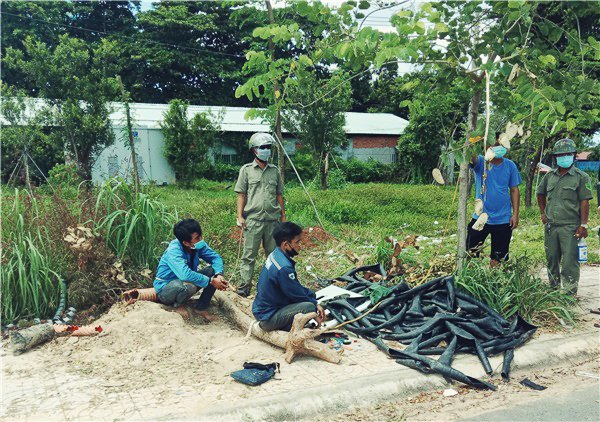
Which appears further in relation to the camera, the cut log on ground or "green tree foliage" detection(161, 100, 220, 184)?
"green tree foliage" detection(161, 100, 220, 184)

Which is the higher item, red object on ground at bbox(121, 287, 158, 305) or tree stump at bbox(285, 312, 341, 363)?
red object on ground at bbox(121, 287, 158, 305)

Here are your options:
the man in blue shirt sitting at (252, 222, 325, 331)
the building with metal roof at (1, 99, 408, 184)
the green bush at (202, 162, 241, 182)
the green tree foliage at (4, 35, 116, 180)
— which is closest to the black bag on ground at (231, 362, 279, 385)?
the man in blue shirt sitting at (252, 222, 325, 331)

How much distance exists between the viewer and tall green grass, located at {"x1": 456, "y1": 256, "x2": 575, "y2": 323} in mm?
5246

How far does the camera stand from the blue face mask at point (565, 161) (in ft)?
19.2

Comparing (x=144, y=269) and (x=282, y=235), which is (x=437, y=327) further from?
(x=144, y=269)

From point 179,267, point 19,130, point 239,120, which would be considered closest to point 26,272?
point 179,267

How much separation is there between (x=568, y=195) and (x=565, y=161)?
41cm

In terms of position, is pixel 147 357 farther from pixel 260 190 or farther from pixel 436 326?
pixel 436 326

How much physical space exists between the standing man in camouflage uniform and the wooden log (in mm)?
2129

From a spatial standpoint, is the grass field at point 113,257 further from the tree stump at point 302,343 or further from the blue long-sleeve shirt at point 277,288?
the tree stump at point 302,343

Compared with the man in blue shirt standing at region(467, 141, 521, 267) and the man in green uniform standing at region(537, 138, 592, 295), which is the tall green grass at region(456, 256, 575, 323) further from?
the man in green uniform standing at region(537, 138, 592, 295)

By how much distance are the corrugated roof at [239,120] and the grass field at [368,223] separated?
8529 mm


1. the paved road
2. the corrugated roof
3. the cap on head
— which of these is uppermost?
the corrugated roof

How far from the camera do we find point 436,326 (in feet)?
15.8
